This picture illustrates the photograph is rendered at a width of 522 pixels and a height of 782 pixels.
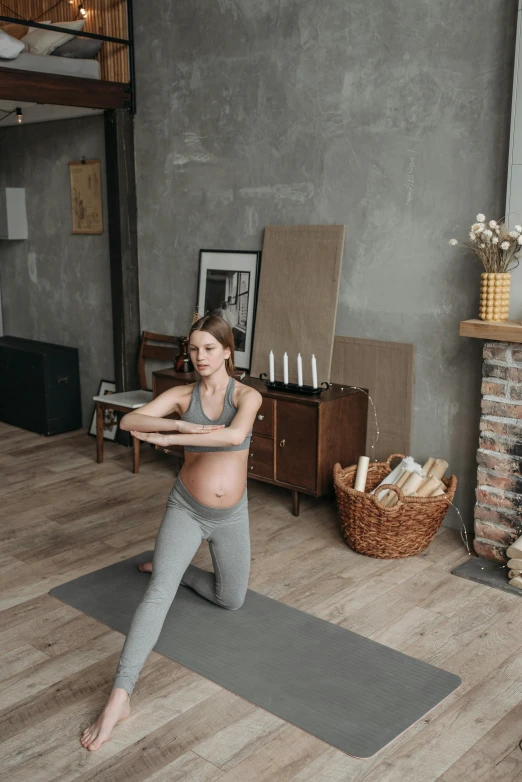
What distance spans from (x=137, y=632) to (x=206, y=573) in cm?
100

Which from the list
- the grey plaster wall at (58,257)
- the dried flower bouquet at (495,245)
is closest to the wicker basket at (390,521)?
the dried flower bouquet at (495,245)

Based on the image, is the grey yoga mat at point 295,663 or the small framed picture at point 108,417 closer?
the grey yoga mat at point 295,663

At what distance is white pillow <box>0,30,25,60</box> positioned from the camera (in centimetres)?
492

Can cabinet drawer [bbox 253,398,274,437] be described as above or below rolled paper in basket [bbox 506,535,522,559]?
above

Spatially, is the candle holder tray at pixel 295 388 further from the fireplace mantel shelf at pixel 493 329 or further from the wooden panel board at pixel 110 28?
the wooden panel board at pixel 110 28

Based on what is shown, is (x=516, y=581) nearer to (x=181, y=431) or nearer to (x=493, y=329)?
(x=493, y=329)

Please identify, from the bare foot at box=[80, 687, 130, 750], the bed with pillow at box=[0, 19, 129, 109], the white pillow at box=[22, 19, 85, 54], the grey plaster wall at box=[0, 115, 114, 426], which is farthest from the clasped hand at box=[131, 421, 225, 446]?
the grey plaster wall at box=[0, 115, 114, 426]

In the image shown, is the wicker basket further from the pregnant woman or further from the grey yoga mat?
the pregnant woman

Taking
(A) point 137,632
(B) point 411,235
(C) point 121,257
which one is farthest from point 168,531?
(C) point 121,257

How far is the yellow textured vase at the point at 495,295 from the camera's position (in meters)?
3.84

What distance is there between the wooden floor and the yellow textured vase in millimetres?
1291

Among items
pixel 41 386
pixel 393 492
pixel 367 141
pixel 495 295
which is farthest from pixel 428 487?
pixel 41 386

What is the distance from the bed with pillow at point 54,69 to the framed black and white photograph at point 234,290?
1.33 metres

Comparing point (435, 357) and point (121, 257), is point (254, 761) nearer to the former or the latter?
point (435, 357)
